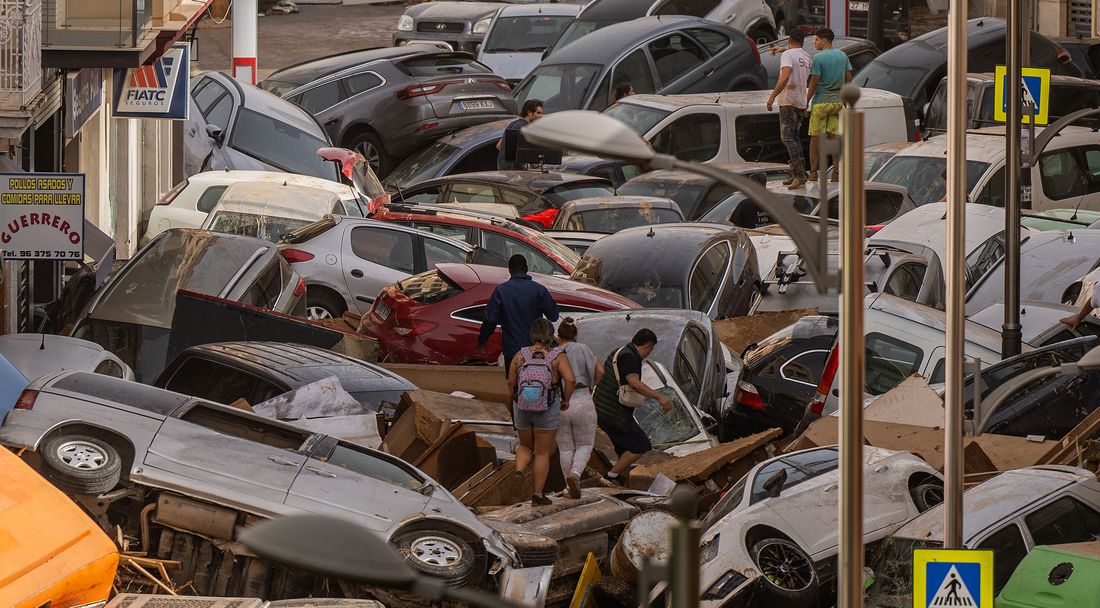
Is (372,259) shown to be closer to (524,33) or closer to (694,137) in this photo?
(694,137)

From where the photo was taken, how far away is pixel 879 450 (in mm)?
12430

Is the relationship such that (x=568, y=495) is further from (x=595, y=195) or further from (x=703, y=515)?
(x=595, y=195)

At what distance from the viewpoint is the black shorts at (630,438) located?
14273 mm

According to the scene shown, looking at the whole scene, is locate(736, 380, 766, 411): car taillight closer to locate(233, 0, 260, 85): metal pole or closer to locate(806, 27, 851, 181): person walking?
locate(806, 27, 851, 181): person walking

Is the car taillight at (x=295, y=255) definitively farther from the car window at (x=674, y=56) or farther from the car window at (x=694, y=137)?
the car window at (x=674, y=56)

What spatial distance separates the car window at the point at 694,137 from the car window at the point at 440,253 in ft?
24.3

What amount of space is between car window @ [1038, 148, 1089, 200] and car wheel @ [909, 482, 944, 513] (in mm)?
14128

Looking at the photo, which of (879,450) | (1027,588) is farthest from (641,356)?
(1027,588)

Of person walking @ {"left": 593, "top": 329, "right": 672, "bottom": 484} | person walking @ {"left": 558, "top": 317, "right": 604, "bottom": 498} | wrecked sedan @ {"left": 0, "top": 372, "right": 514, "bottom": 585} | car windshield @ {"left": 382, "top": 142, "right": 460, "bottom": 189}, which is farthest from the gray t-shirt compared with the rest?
car windshield @ {"left": 382, "top": 142, "right": 460, "bottom": 189}

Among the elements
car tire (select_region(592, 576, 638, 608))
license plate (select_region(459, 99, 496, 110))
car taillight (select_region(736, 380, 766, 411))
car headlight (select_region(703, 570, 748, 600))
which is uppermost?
license plate (select_region(459, 99, 496, 110))

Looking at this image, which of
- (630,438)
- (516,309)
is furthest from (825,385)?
(516,309)

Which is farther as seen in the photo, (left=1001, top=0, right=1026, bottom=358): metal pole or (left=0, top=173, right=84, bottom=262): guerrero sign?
(left=0, top=173, right=84, bottom=262): guerrero sign

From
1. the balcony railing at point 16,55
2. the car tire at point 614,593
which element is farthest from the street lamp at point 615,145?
the balcony railing at point 16,55

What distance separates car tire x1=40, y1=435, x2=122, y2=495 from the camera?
1035 cm
